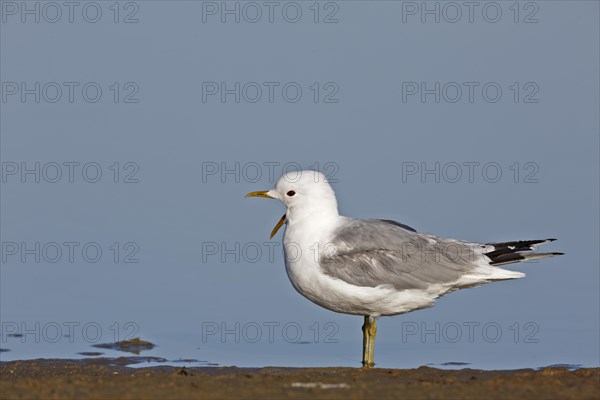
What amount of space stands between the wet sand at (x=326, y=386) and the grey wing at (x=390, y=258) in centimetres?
138

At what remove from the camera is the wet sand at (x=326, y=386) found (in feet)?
20.3

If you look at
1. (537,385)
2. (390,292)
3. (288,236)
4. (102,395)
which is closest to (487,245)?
(390,292)

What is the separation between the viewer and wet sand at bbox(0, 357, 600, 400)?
6195 mm

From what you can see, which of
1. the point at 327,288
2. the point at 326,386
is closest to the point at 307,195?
the point at 327,288

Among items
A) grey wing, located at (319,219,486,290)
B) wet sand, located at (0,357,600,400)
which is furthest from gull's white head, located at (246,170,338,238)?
wet sand, located at (0,357,600,400)

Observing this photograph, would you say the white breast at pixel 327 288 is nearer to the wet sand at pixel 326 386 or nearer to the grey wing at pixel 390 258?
the grey wing at pixel 390 258

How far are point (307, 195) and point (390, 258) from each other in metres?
0.98

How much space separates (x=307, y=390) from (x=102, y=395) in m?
1.20

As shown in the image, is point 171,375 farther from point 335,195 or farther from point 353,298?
point 335,195

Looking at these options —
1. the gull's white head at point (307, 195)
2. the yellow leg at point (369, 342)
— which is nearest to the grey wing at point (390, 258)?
the gull's white head at point (307, 195)

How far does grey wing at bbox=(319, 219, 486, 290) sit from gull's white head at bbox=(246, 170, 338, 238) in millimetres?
283

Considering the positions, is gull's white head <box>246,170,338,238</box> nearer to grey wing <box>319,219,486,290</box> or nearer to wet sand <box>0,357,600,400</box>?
grey wing <box>319,219,486,290</box>

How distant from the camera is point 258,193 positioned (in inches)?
391

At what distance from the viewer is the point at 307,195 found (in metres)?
9.68
